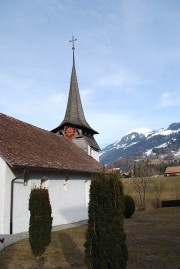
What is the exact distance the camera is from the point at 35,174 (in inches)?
819

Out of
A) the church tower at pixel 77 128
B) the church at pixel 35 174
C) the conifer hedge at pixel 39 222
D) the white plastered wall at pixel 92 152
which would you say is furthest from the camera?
the church tower at pixel 77 128

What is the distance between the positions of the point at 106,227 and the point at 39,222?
4.45m

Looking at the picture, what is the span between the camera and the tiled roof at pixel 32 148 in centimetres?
1941

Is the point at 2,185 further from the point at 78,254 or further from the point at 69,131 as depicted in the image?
the point at 69,131

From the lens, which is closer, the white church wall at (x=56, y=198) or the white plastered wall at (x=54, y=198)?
the white plastered wall at (x=54, y=198)

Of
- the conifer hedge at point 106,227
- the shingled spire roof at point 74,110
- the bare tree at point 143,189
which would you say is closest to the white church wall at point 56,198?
the conifer hedge at point 106,227

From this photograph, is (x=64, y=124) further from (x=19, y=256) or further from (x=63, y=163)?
(x=19, y=256)

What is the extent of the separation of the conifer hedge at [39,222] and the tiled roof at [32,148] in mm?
5093

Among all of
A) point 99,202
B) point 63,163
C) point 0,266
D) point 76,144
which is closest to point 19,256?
point 0,266

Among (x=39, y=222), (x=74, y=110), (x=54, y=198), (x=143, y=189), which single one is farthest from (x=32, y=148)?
(x=143, y=189)

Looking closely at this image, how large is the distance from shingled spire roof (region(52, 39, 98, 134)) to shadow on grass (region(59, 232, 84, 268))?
21676 millimetres

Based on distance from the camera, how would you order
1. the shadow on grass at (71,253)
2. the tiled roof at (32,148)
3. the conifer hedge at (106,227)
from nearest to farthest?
the conifer hedge at (106,227)
the shadow on grass at (71,253)
the tiled roof at (32,148)

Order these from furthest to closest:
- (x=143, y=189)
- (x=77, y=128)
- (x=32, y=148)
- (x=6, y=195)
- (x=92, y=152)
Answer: (x=143, y=189), (x=92, y=152), (x=77, y=128), (x=32, y=148), (x=6, y=195)

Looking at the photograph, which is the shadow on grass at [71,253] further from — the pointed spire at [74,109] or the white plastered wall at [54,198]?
the pointed spire at [74,109]
